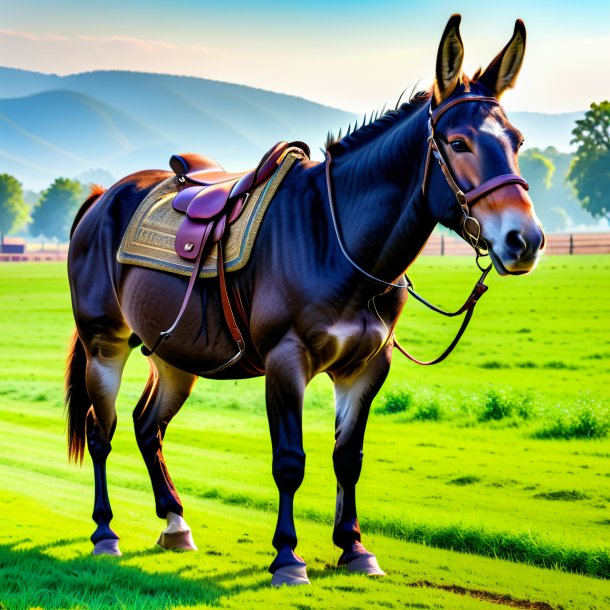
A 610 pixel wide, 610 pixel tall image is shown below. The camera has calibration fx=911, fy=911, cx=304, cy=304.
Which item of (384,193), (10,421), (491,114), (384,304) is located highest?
(491,114)

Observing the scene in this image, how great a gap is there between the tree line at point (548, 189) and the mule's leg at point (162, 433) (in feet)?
204

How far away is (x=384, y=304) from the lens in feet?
19.2

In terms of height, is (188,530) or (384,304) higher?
(384,304)

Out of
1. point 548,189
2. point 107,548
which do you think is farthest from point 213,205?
point 548,189

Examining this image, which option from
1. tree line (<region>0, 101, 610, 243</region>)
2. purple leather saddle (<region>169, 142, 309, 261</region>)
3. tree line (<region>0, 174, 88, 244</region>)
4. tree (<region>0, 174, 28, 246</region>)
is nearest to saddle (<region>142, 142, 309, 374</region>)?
purple leather saddle (<region>169, 142, 309, 261</region>)

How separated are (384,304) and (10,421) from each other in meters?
9.27

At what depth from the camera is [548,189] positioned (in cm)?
15400

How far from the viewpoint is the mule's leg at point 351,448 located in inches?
240

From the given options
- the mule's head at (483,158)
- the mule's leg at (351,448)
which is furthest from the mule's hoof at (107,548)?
the mule's head at (483,158)

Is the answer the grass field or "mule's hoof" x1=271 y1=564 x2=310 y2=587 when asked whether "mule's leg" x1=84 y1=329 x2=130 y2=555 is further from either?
"mule's hoof" x1=271 y1=564 x2=310 y2=587

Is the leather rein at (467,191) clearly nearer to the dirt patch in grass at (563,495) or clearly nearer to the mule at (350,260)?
the mule at (350,260)

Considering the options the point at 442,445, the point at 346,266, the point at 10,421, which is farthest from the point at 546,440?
the point at 10,421

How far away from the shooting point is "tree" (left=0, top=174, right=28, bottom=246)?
117688mm

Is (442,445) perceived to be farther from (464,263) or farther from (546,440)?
(464,263)
